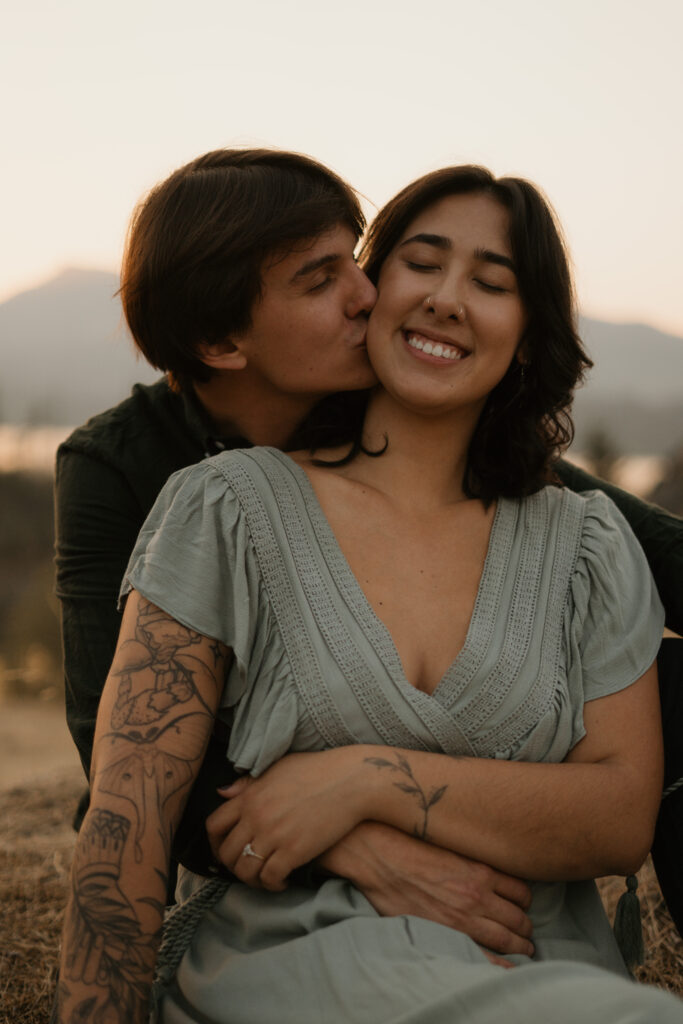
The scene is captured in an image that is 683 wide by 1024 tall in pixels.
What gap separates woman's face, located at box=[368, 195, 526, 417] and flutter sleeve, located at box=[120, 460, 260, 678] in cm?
49

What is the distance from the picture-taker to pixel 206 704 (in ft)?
6.28

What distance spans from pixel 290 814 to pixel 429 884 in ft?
0.91

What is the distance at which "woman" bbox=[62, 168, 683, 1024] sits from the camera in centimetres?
178

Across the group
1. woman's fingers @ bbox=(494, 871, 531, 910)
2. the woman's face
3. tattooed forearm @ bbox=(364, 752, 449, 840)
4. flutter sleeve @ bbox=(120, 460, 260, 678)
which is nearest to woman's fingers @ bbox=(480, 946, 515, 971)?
woman's fingers @ bbox=(494, 871, 531, 910)

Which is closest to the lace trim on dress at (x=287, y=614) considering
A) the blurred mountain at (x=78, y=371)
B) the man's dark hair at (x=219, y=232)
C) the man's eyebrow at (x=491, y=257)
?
the man's dark hair at (x=219, y=232)

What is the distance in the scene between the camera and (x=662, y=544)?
248 cm

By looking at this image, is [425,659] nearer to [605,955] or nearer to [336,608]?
[336,608]

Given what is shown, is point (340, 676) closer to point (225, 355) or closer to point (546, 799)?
point (546, 799)

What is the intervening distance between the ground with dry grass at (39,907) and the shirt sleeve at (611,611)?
44.4 inches

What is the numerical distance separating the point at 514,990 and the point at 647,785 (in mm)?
709

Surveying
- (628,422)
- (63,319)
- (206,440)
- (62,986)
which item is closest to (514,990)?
(62,986)

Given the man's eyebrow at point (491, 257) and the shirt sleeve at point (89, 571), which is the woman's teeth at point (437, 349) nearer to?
the man's eyebrow at point (491, 257)

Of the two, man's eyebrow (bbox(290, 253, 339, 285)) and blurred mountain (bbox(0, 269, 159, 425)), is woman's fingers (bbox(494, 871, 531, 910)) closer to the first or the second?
man's eyebrow (bbox(290, 253, 339, 285))

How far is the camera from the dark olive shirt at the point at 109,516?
8.41 feet
